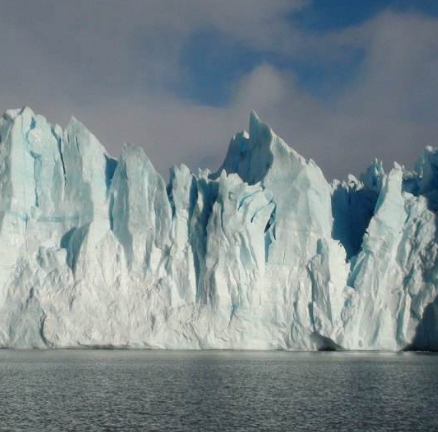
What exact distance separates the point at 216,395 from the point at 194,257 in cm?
1453

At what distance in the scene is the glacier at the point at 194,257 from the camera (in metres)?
27.9

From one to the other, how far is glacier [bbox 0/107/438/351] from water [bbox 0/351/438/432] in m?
3.93

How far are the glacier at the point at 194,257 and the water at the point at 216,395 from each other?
12.9 feet

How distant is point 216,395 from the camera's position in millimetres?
15117

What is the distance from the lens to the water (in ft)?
38.7

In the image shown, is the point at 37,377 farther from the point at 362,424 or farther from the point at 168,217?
the point at 168,217

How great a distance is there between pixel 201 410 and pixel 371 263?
16.3 meters

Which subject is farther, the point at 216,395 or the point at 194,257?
the point at 194,257

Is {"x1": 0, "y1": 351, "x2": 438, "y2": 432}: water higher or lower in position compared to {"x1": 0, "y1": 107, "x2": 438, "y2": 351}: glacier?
lower

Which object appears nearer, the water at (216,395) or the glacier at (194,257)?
the water at (216,395)

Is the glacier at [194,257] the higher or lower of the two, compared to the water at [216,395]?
higher

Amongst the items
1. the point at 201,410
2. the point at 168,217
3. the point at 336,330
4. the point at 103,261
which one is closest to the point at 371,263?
the point at 336,330

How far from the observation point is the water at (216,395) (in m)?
11.8

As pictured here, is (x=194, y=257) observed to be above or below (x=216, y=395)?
above
